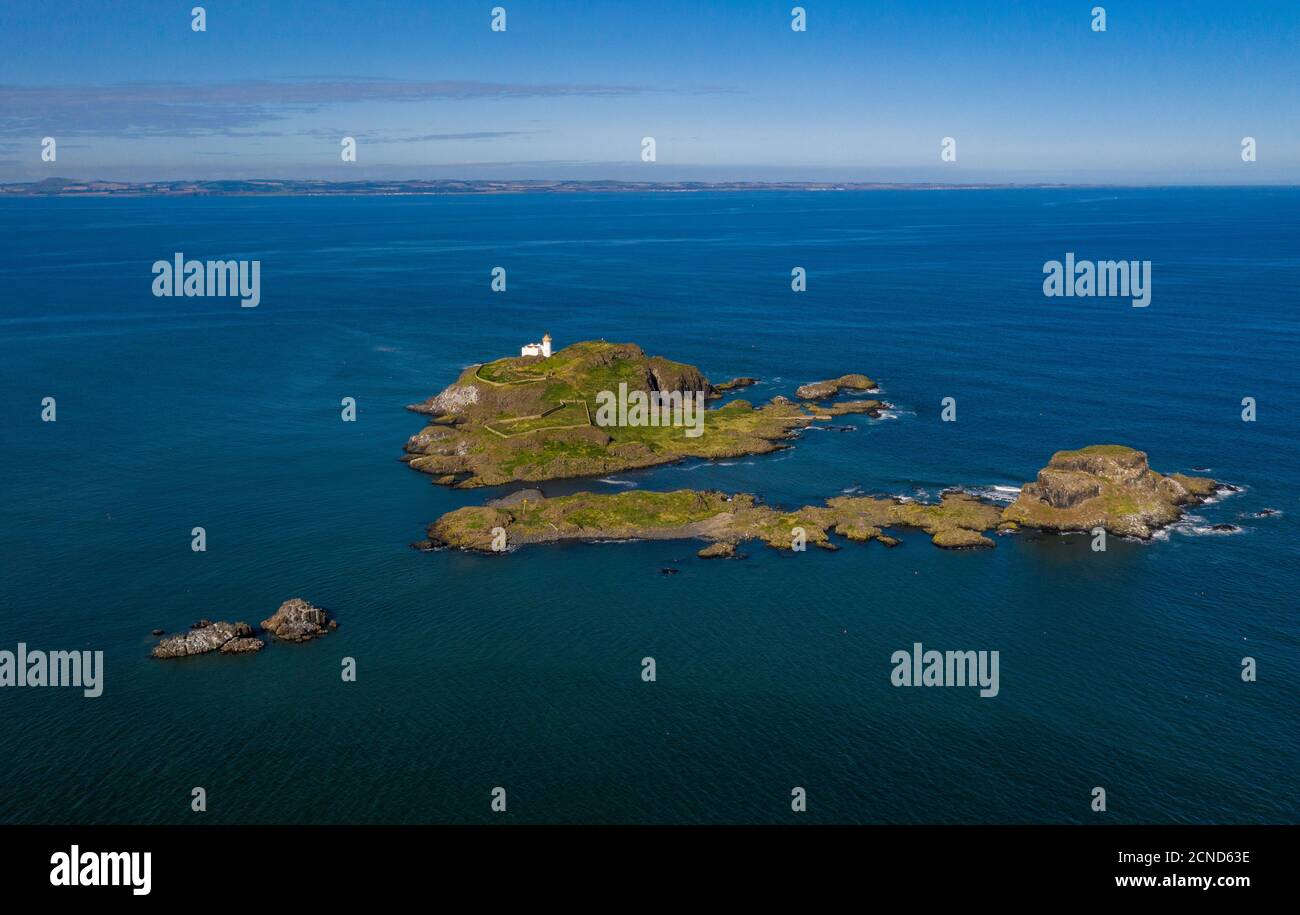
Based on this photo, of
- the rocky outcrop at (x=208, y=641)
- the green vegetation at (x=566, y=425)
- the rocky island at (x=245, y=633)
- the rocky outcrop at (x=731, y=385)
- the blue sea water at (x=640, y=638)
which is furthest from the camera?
the rocky outcrop at (x=731, y=385)

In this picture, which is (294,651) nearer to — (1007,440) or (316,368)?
(1007,440)

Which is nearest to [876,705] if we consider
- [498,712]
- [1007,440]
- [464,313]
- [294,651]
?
[498,712]

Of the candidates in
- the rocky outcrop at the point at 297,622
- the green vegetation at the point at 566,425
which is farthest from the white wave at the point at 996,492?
the rocky outcrop at the point at 297,622

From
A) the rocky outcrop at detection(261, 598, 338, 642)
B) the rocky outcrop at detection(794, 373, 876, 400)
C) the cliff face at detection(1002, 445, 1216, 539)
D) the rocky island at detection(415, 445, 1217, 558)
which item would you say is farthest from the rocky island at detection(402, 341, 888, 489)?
the rocky outcrop at detection(261, 598, 338, 642)

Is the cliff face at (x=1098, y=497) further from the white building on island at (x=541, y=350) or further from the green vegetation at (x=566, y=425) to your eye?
the white building on island at (x=541, y=350)

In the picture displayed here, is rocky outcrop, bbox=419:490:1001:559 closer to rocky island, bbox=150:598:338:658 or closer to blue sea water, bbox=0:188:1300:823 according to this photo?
blue sea water, bbox=0:188:1300:823
